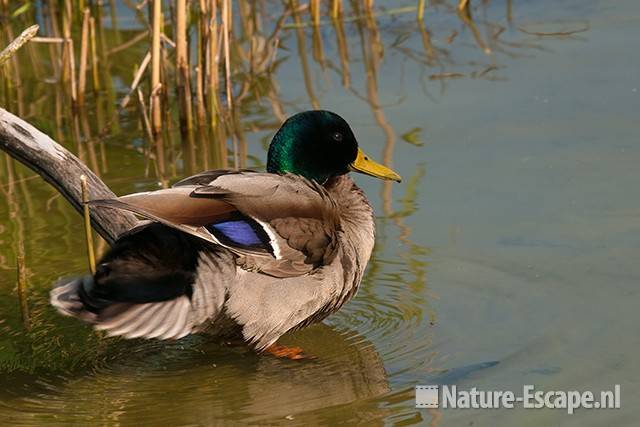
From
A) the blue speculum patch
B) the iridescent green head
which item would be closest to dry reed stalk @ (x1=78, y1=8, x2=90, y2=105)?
the iridescent green head

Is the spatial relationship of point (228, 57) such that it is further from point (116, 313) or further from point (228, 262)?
point (116, 313)

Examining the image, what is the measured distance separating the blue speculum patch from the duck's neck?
22.7 inches

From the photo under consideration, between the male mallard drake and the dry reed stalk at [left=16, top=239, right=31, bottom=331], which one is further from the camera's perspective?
the dry reed stalk at [left=16, top=239, right=31, bottom=331]

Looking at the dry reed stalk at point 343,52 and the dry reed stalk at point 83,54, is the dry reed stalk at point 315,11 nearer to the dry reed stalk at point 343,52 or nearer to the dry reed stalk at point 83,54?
the dry reed stalk at point 343,52

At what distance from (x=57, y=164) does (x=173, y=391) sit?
1054mm

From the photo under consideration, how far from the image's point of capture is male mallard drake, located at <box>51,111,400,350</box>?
13.4ft

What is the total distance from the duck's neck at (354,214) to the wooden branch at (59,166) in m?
0.79

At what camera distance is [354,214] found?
4938 millimetres

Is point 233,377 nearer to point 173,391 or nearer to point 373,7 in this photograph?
point 173,391

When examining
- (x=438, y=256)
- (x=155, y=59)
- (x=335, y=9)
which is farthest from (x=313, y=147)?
(x=335, y=9)

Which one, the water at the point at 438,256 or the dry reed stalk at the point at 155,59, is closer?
the water at the point at 438,256

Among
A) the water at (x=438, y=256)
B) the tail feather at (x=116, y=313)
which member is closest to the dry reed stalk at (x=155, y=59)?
the water at (x=438, y=256)

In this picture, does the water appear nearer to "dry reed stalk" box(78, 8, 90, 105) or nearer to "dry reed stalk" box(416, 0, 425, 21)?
"dry reed stalk" box(78, 8, 90, 105)

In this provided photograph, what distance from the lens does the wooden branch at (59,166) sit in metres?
4.88
